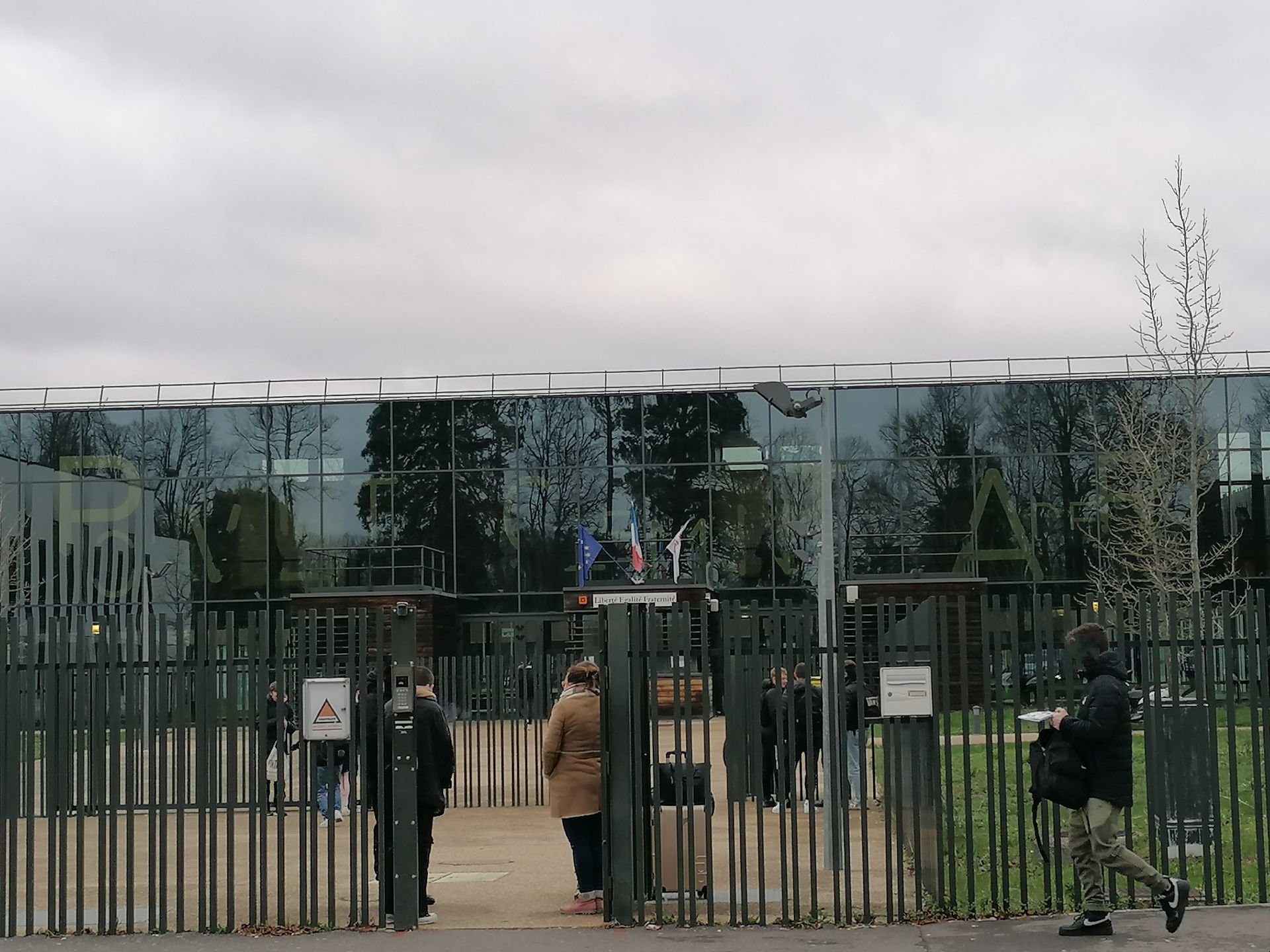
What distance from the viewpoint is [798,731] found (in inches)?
656

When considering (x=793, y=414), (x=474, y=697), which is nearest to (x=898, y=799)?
(x=793, y=414)

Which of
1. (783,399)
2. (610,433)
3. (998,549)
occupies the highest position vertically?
(610,433)

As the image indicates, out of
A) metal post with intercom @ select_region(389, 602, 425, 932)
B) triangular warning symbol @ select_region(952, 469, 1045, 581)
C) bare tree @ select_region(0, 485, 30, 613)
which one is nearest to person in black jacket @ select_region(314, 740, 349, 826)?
metal post with intercom @ select_region(389, 602, 425, 932)

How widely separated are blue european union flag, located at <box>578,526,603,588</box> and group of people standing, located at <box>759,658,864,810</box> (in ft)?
60.7

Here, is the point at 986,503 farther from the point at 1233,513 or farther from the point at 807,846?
the point at 807,846

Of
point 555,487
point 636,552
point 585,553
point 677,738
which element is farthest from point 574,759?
point 555,487

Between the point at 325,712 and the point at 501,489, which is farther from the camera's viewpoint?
the point at 501,489

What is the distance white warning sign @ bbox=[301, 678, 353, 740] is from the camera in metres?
9.11

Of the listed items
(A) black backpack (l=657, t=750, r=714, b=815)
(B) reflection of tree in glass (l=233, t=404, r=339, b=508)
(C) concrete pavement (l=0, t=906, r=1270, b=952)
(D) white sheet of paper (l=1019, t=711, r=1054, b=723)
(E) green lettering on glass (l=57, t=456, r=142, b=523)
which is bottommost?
(C) concrete pavement (l=0, t=906, r=1270, b=952)

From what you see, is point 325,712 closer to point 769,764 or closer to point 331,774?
point 331,774

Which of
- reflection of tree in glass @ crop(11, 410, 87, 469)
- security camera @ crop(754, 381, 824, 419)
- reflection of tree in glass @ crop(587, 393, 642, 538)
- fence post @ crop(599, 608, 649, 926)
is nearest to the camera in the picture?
fence post @ crop(599, 608, 649, 926)

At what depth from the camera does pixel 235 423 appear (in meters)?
40.1

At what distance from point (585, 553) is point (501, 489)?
3803mm

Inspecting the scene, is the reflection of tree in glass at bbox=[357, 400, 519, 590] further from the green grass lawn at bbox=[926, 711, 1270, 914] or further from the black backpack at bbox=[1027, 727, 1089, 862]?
the black backpack at bbox=[1027, 727, 1089, 862]
